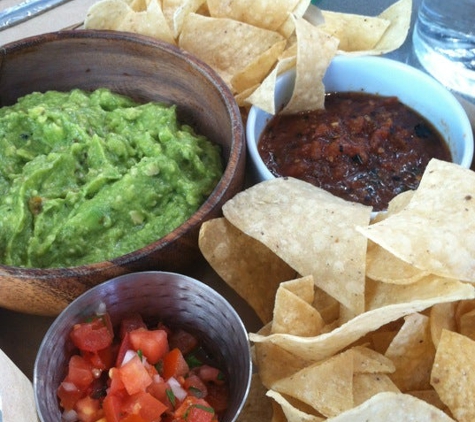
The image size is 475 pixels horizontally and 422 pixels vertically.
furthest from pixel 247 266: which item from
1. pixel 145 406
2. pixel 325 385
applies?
pixel 145 406

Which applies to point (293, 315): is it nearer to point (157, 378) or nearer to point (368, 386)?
point (368, 386)

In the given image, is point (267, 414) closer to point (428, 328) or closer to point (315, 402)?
point (315, 402)

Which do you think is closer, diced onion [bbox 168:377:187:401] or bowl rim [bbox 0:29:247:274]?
diced onion [bbox 168:377:187:401]

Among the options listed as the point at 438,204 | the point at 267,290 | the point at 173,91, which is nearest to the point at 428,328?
the point at 438,204

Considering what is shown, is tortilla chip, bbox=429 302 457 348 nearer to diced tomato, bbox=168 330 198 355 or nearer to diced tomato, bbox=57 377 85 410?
diced tomato, bbox=168 330 198 355

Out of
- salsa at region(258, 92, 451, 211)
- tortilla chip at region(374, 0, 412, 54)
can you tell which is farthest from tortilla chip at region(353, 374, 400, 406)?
tortilla chip at region(374, 0, 412, 54)

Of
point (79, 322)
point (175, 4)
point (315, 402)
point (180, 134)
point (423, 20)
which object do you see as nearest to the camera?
point (315, 402)
